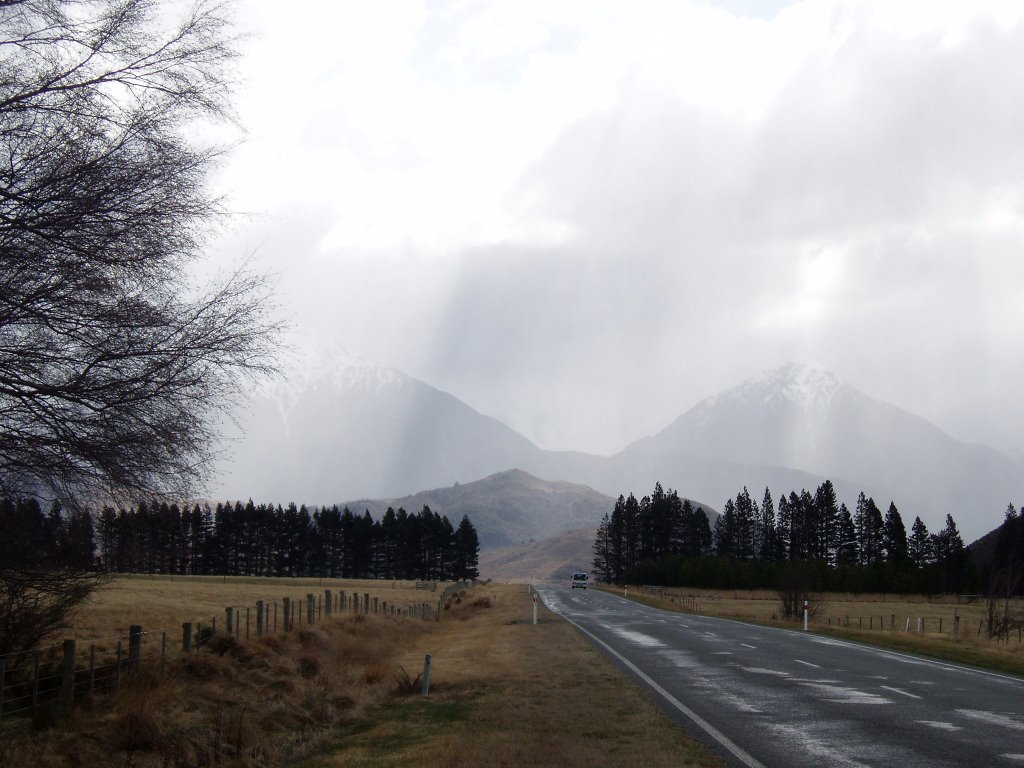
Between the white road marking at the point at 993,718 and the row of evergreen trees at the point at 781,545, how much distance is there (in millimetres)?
87876

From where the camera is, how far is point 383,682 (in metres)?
18.1

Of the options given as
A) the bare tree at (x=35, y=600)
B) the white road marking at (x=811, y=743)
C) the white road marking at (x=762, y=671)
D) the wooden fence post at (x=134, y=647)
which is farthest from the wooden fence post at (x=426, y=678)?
the white road marking at (x=811, y=743)

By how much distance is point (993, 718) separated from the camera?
458 inches

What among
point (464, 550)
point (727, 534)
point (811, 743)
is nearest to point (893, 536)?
point (727, 534)

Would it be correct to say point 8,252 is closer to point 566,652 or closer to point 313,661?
point 313,661

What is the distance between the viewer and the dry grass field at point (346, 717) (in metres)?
10.6

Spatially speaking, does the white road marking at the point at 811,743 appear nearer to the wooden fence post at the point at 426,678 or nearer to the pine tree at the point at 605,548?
the wooden fence post at the point at 426,678

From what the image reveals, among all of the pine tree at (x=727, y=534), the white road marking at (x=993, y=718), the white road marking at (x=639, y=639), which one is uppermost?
the white road marking at (x=993, y=718)

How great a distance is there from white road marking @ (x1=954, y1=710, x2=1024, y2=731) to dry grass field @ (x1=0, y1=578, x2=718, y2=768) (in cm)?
394

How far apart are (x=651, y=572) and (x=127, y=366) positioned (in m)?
120

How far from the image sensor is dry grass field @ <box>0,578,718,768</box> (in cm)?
1056

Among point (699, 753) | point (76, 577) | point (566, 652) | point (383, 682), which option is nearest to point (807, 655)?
point (566, 652)

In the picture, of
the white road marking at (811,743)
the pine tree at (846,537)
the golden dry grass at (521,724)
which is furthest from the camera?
the pine tree at (846,537)

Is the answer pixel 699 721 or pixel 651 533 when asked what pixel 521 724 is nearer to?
pixel 699 721
